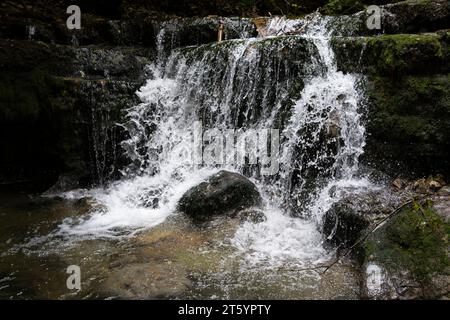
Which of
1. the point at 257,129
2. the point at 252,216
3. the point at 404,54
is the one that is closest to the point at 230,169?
the point at 257,129

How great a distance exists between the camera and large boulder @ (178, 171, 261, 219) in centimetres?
507

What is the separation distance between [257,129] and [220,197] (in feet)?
4.98

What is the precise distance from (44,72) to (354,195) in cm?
554

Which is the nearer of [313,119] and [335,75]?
[313,119]

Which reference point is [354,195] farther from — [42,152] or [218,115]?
[42,152]

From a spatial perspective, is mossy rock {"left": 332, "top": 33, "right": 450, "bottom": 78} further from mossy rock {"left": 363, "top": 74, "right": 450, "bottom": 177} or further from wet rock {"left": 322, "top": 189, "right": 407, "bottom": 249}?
wet rock {"left": 322, "top": 189, "right": 407, "bottom": 249}

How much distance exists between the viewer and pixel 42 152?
651cm

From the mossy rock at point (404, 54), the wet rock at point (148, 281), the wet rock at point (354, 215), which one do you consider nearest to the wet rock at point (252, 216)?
the wet rock at point (354, 215)

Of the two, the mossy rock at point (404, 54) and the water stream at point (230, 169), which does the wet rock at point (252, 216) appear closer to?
the water stream at point (230, 169)

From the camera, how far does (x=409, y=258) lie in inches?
134

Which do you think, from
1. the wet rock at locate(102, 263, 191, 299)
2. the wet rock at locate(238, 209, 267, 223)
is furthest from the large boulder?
the wet rock at locate(102, 263, 191, 299)

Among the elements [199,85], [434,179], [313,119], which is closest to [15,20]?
[199,85]

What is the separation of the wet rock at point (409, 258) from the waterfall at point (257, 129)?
29.3 inches

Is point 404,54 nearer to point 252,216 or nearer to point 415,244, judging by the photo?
point 415,244
